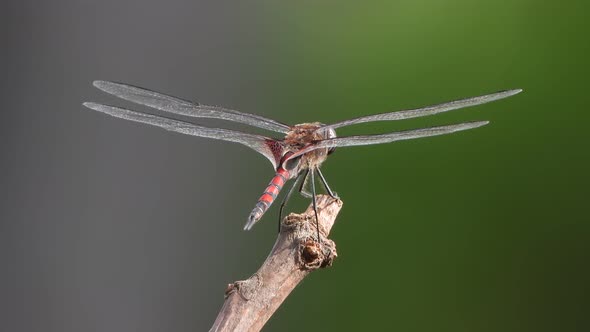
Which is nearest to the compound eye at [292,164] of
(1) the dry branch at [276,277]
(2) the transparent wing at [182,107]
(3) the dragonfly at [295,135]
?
(3) the dragonfly at [295,135]

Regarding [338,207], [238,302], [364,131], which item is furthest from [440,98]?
[238,302]

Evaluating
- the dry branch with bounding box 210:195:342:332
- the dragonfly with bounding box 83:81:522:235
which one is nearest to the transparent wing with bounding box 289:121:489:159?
the dragonfly with bounding box 83:81:522:235

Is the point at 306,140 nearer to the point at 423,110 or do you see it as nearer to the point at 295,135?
the point at 295,135

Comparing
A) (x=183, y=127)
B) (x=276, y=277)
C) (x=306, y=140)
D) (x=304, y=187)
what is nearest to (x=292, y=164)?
(x=306, y=140)

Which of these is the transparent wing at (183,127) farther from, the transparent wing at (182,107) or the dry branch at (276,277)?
the dry branch at (276,277)

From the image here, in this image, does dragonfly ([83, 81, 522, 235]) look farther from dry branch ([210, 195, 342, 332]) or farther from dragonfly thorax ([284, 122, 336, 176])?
dry branch ([210, 195, 342, 332])

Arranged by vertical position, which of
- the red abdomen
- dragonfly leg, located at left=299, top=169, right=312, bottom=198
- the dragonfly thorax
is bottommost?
the red abdomen
